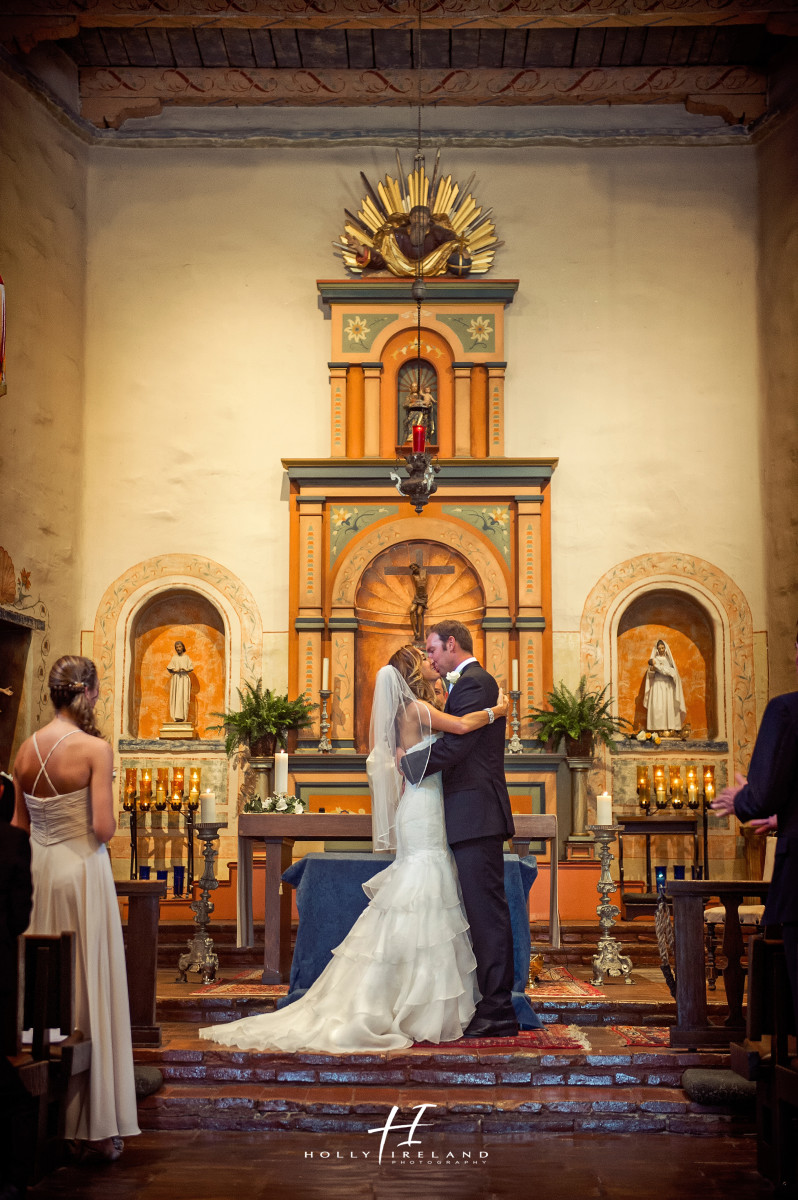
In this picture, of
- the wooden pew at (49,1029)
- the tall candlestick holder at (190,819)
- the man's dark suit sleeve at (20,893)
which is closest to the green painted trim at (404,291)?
the tall candlestick holder at (190,819)

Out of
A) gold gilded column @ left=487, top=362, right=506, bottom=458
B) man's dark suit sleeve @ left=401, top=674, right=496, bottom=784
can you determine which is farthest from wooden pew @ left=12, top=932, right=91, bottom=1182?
gold gilded column @ left=487, top=362, right=506, bottom=458

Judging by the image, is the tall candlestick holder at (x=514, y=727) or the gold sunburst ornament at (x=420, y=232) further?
the gold sunburst ornament at (x=420, y=232)

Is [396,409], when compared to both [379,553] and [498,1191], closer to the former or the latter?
[379,553]

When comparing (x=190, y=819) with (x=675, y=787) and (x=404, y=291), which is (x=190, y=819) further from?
(x=404, y=291)

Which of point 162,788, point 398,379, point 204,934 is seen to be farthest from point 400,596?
point 204,934

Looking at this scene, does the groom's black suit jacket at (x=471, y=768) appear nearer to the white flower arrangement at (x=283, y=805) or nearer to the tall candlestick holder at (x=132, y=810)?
the white flower arrangement at (x=283, y=805)

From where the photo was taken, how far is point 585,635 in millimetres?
11344

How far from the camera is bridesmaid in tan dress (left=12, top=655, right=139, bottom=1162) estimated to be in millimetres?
4211

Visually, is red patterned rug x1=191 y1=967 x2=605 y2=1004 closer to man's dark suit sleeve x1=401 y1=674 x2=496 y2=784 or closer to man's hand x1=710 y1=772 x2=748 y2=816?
man's dark suit sleeve x1=401 y1=674 x2=496 y2=784

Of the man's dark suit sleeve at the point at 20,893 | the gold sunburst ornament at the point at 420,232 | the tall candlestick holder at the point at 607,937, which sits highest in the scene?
the gold sunburst ornament at the point at 420,232

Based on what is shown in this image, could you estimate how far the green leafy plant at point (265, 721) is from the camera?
1078 centimetres

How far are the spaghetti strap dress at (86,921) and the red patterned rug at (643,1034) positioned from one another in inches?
103

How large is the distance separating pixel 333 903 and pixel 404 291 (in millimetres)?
6831

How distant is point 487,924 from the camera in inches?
222
